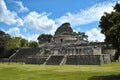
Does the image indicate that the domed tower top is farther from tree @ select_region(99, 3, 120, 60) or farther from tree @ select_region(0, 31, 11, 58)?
tree @ select_region(99, 3, 120, 60)

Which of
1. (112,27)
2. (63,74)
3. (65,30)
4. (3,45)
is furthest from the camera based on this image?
(65,30)

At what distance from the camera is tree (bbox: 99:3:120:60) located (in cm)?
2322

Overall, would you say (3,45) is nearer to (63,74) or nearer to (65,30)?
(65,30)

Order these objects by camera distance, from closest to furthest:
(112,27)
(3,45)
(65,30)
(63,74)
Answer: (112,27) → (63,74) → (3,45) → (65,30)

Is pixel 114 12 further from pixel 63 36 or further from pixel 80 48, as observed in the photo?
pixel 63 36

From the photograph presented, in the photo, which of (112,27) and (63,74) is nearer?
(112,27)

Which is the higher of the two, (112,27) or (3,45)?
(3,45)

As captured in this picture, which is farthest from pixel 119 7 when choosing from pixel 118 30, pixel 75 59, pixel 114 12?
pixel 75 59

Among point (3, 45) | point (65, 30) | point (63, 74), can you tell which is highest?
point (65, 30)

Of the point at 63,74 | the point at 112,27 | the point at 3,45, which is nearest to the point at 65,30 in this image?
the point at 3,45

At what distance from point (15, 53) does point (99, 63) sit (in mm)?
28145

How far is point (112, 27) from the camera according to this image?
2345 cm

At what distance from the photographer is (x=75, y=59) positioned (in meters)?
47.7

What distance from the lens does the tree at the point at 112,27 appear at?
23.2 meters
